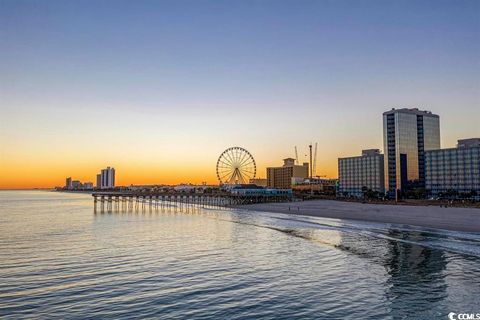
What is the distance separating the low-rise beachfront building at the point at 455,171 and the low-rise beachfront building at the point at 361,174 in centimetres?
2298

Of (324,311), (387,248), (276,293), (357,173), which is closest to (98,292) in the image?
(276,293)

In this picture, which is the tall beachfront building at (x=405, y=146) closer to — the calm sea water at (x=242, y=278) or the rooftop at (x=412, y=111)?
the rooftop at (x=412, y=111)

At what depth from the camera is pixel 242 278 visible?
75.4 feet

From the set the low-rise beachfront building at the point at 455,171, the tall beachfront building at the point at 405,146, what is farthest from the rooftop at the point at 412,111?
the low-rise beachfront building at the point at 455,171

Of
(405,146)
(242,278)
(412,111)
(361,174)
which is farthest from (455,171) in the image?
(242,278)

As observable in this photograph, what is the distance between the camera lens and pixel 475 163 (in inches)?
5007

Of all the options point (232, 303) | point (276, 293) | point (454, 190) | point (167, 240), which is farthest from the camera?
point (454, 190)

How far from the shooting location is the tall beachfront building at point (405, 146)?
151m

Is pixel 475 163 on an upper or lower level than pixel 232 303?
upper

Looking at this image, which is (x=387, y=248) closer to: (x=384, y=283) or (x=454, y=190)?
(x=384, y=283)

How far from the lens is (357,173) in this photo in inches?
6914

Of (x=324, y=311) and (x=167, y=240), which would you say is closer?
(x=324, y=311)

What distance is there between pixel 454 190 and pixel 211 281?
129147 millimetres

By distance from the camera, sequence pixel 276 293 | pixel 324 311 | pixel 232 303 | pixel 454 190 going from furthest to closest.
A: pixel 454 190 < pixel 276 293 < pixel 232 303 < pixel 324 311
